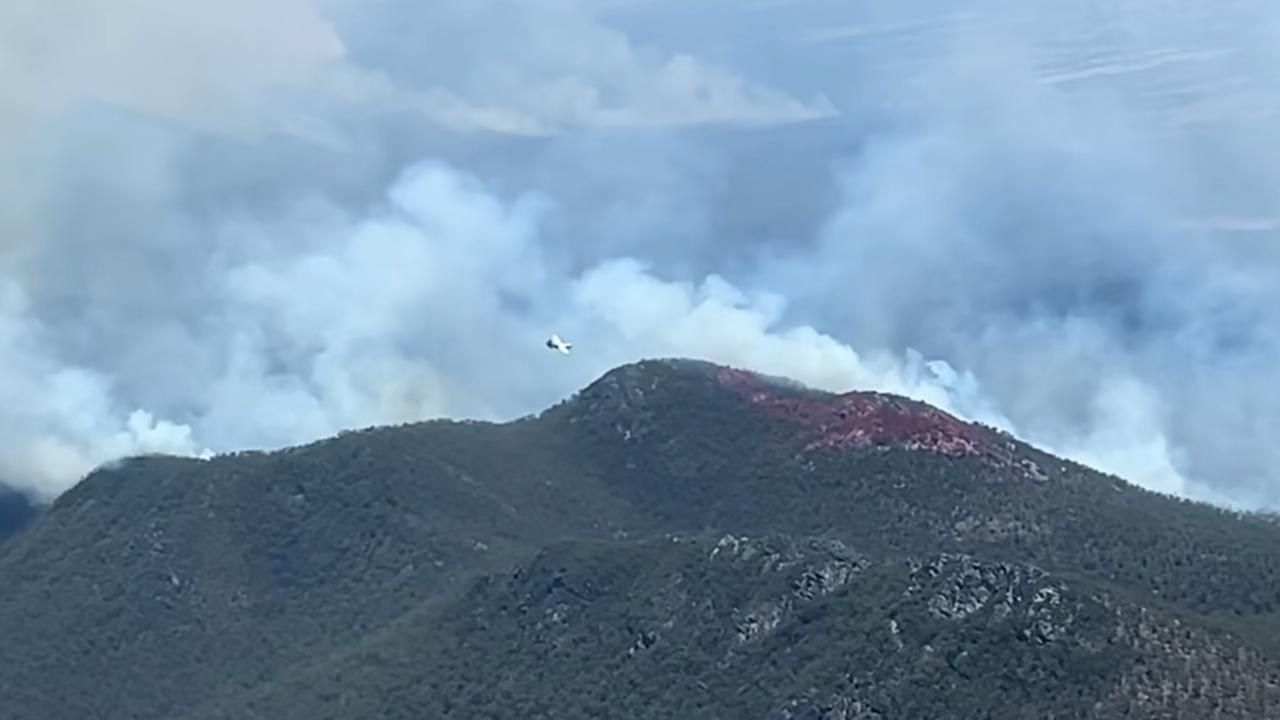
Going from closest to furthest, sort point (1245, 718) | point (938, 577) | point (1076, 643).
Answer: point (1245, 718) → point (1076, 643) → point (938, 577)

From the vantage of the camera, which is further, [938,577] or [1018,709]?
[938,577]

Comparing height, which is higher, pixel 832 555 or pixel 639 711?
pixel 832 555

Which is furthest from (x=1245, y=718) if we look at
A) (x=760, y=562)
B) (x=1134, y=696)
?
(x=760, y=562)

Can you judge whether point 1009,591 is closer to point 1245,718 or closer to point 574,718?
point 1245,718

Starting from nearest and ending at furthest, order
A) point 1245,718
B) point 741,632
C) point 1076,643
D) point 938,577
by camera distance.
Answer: point 1245,718, point 1076,643, point 938,577, point 741,632

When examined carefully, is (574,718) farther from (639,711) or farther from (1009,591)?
(1009,591)

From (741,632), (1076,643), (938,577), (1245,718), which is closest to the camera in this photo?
(1245,718)

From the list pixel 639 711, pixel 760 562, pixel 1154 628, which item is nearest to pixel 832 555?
pixel 760 562

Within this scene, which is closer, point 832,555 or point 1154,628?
point 1154,628

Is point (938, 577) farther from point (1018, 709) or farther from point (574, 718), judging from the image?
point (574, 718)
